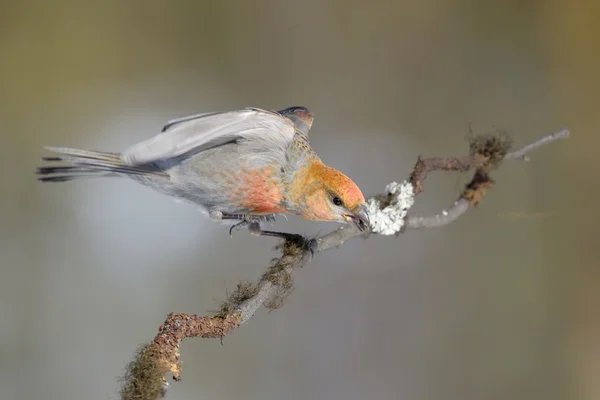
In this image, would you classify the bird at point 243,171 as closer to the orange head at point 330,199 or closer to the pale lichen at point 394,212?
the orange head at point 330,199

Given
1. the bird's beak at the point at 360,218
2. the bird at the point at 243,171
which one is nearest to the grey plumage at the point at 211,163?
the bird at the point at 243,171

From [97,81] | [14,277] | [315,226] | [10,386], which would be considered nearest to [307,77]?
[315,226]

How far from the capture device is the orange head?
2.53 feet

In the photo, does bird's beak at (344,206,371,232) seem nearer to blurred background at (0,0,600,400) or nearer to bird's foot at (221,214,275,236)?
bird's foot at (221,214,275,236)

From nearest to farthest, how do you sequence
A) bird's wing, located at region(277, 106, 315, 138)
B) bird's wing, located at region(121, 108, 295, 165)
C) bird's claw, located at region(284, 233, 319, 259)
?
bird's wing, located at region(121, 108, 295, 165), bird's claw, located at region(284, 233, 319, 259), bird's wing, located at region(277, 106, 315, 138)

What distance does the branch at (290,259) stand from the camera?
57 cm

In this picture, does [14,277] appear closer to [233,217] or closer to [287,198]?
[233,217]

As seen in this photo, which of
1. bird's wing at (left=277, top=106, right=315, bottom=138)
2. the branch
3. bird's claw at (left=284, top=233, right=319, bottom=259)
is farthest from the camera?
bird's wing at (left=277, top=106, right=315, bottom=138)

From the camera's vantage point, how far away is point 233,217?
90 cm

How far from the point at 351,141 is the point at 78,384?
98cm

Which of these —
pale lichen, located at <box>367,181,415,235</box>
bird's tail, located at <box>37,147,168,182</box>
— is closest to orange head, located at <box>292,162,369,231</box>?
pale lichen, located at <box>367,181,415,235</box>

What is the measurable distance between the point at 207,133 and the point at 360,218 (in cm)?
23

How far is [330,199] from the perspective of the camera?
0.78 m

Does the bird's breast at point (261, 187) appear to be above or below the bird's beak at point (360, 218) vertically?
above
